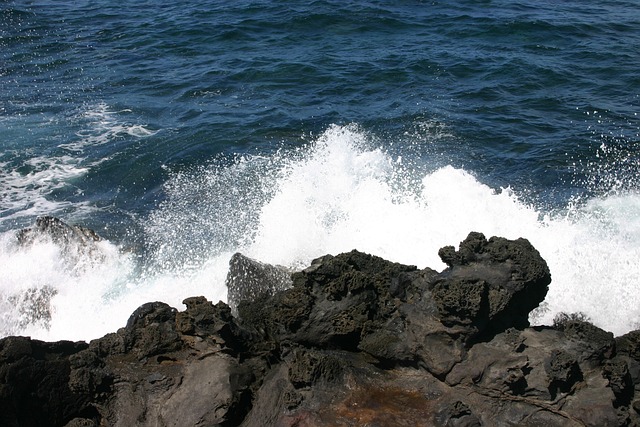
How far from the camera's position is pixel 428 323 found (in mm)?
7613

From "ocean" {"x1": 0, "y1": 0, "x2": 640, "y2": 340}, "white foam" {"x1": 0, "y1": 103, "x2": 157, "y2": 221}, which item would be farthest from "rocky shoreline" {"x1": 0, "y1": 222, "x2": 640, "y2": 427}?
"white foam" {"x1": 0, "y1": 103, "x2": 157, "y2": 221}

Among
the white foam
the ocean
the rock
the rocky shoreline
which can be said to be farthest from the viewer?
the white foam

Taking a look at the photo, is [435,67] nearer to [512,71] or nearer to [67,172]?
[512,71]

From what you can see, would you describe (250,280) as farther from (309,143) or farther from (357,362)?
(309,143)

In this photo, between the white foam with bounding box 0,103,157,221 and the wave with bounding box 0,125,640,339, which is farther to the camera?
the white foam with bounding box 0,103,157,221

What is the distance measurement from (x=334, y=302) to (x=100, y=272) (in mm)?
6993

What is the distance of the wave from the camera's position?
1217 centimetres

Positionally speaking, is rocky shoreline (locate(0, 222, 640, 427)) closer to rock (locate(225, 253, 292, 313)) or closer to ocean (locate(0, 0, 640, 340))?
rock (locate(225, 253, 292, 313))

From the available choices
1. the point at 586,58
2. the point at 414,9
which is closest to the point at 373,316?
the point at 586,58

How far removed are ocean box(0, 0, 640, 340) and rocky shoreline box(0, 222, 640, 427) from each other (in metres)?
3.97

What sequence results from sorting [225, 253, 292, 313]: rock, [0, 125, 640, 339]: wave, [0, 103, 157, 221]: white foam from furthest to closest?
1. [0, 103, 157, 221]: white foam
2. [0, 125, 640, 339]: wave
3. [225, 253, 292, 313]: rock

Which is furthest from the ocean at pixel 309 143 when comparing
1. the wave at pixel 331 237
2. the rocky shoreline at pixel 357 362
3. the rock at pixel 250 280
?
the rocky shoreline at pixel 357 362

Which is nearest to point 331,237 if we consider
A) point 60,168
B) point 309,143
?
point 309,143

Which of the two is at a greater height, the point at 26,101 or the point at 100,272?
the point at 26,101
